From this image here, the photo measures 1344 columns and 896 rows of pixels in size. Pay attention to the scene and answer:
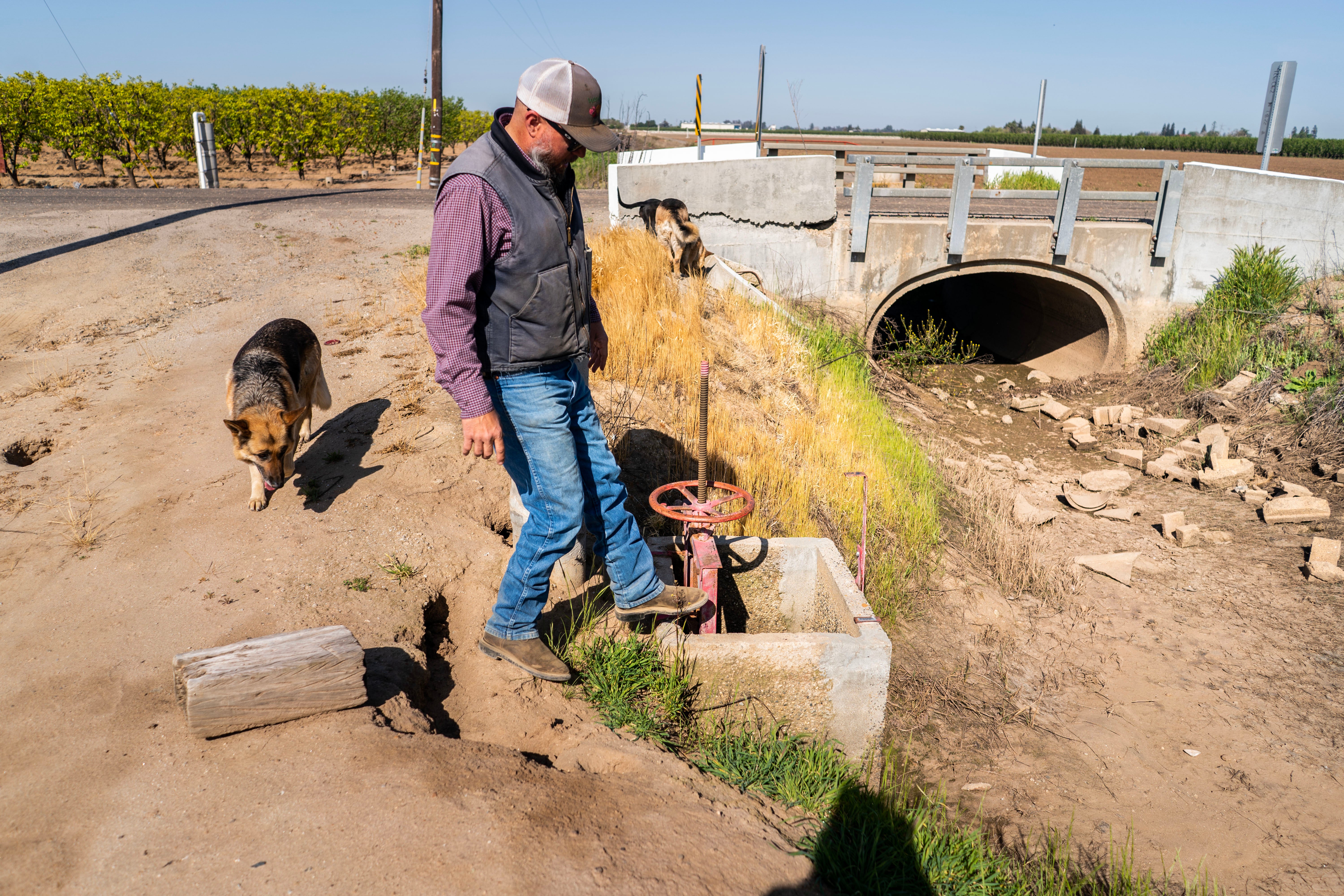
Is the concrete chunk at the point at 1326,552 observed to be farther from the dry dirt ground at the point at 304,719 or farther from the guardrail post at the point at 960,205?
the dry dirt ground at the point at 304,719

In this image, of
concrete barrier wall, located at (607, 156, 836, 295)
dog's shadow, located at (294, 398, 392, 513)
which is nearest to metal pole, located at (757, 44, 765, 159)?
concrete barrier wall, located at (607, 156, 836, 295)

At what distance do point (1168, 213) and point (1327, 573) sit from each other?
6.11m

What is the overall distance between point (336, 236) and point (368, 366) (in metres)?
5.99

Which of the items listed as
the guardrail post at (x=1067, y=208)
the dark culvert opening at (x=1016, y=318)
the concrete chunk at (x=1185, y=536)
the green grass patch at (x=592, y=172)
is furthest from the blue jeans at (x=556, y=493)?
the green grass patch at (x=592, y=172)

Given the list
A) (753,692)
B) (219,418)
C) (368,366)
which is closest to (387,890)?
(753,692)

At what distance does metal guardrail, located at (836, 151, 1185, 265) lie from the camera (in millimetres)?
10570

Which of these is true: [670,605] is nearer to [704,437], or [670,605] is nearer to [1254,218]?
[704,437]

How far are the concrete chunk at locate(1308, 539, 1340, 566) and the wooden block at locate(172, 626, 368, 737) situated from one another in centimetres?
787

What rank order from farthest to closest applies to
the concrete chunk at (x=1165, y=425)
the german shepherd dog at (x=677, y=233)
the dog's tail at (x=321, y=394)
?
the concrete chunk at (x=1165, y=425) → the german shepherd dog at (x=677, y=233) → the dog's tail at (x=321, y=394)

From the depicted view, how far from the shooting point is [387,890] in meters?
2.34

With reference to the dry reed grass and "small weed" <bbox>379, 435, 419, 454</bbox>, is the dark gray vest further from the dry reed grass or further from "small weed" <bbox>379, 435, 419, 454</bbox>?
the dry reed grass

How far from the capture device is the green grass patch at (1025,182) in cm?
1444

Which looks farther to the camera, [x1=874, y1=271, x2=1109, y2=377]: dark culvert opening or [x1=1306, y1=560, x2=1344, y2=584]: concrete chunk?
[x1=874, y1=271, x2=1109, y2=377]: dark culvert opening

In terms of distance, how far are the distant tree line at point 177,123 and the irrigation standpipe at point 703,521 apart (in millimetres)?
22685
